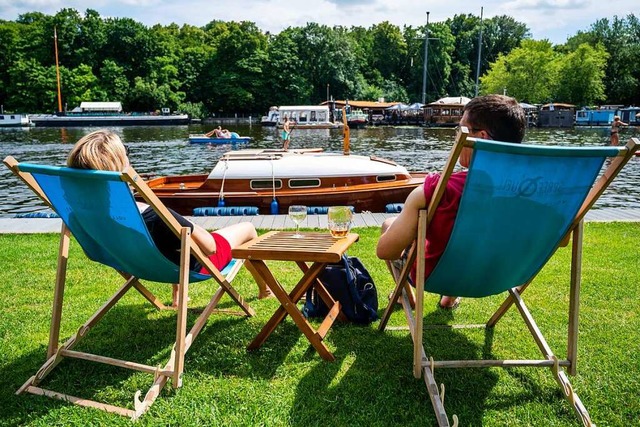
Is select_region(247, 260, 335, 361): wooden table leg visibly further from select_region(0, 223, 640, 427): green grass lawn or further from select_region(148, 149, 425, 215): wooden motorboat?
select_region(148, 149, 425, 215): wooden motorboat

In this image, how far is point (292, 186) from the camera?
1155 cm

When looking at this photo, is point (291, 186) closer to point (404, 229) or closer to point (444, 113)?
point (404, 229)

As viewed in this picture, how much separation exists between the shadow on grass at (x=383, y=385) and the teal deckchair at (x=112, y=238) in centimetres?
79

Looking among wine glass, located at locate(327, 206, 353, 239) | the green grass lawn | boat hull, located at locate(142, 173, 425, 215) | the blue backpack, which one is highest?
wine glass, located at locate(327, 206, 353, 239)

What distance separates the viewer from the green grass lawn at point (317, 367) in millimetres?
2695

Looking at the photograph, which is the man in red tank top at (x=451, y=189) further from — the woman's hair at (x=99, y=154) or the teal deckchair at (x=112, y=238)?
the woman's hair at (x=99, y=154)

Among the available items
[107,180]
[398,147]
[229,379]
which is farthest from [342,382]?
[398,147]

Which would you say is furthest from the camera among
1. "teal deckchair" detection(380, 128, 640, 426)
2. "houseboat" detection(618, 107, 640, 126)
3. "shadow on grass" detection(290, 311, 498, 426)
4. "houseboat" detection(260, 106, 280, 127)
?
"houseboat" detection(260, 106, 280, 127)

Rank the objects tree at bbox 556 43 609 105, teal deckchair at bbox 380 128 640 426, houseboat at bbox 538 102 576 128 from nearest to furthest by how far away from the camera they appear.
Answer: teal deckchair at bbox 380 128 640 426
houseboat at bbox 538 102 576 128
tree at bbox 556 43 609 105

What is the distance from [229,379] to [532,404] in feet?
5.57

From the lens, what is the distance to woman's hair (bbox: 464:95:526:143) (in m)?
2.76

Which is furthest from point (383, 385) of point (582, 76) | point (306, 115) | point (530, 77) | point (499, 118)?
point (582, 76)

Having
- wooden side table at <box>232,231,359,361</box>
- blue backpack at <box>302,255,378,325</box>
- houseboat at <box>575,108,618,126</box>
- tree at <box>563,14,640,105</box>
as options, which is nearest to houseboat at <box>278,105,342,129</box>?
houseboat at <box>575,108,618,126</box>

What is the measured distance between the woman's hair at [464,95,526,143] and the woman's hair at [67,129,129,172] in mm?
1971
